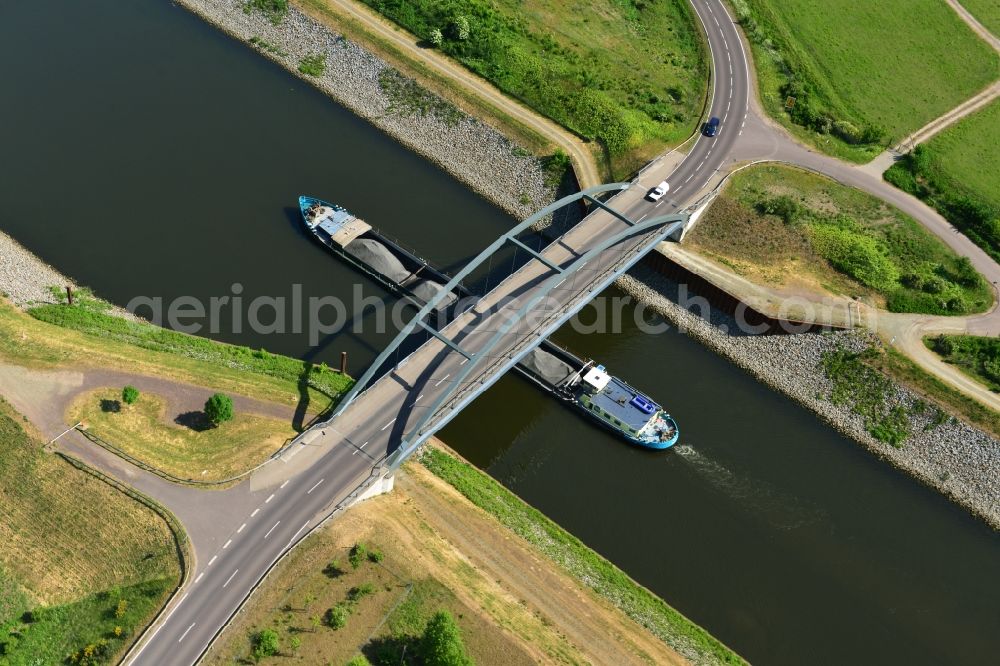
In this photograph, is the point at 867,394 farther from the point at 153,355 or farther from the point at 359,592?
the point at 153,355

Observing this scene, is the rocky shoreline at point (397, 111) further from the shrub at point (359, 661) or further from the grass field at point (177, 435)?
the shrub at point (359, 661)


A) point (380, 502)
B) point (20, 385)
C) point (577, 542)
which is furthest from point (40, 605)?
point (577, 542)

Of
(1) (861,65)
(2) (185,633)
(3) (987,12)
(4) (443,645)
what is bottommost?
(2) (185,633)

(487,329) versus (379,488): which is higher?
(487,329)

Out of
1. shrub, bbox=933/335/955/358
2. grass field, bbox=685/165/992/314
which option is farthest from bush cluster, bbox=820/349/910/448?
grass field, bbox=685/165/992/314

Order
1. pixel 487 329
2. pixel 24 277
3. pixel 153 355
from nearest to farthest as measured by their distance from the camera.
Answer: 1. pixel 153 355
2. pixel 487 329
3. pixel 24 277

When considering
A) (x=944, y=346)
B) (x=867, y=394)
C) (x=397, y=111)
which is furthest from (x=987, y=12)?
(x=397, y=111)

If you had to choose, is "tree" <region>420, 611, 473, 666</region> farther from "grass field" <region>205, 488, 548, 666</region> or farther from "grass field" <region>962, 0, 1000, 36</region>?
"grass field" <region>962, 0, 1000, 36</region>
